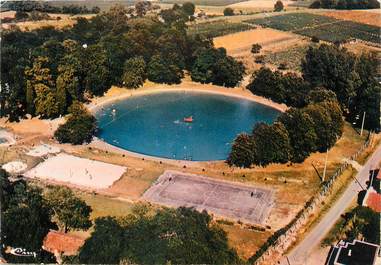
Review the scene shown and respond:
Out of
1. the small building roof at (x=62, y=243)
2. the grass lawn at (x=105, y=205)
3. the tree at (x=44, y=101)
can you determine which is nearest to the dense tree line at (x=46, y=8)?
the tree at (x=44, y=101)

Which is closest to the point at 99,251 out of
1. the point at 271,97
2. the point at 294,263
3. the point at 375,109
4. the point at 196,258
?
the point at 196,258

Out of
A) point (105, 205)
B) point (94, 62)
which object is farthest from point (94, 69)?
point (105, 205)

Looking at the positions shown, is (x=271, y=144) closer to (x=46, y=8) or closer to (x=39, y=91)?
(x=39, y=91)

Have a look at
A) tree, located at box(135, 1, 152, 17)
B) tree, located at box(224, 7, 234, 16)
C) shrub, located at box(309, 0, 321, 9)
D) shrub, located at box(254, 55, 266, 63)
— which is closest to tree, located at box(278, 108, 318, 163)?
shrub, located at box(254, 55, 266, 63)

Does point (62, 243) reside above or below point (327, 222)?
above

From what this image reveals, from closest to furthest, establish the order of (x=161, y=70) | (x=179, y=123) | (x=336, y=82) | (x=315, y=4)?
(x=179, y=123) < (x=336, y=82) < (x=161, y=70) < (x=315, y=4)

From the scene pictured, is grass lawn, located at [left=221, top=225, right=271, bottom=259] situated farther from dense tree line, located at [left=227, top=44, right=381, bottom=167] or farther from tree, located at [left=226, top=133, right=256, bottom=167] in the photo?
dense tree line, located at [left=227, top=44, right=381, bottom=167]
